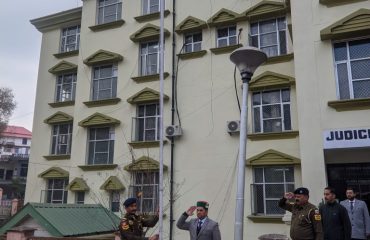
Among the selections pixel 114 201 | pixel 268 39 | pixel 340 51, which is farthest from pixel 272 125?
pixel 114 201

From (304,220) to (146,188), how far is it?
8659 mm

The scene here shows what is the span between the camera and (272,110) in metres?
12.5

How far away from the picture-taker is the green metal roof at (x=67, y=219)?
9.98 metres

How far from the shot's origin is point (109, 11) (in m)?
16.6

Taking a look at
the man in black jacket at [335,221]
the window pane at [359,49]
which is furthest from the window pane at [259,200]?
the man in black jacket at [335,221]

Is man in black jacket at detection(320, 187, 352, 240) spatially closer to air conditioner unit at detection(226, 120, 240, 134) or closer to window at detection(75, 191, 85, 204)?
air conditioner unit at detection(226, 120, 240, 134)

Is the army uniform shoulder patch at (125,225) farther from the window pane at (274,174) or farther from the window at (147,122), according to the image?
the window at (147,122)

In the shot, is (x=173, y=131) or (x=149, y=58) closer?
(x=173, y=131)

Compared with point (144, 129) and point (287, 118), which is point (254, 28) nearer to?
point (287, 118)

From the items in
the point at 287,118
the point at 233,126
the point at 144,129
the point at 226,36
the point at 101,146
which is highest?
the point at 226,36

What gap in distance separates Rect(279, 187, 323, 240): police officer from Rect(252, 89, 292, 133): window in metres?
6.55

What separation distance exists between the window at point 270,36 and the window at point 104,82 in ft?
19.2

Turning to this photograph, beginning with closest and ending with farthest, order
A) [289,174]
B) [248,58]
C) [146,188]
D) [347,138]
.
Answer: [248,58], [347,138], [289,174], [146,188]

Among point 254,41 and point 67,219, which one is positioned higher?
point 254,41
